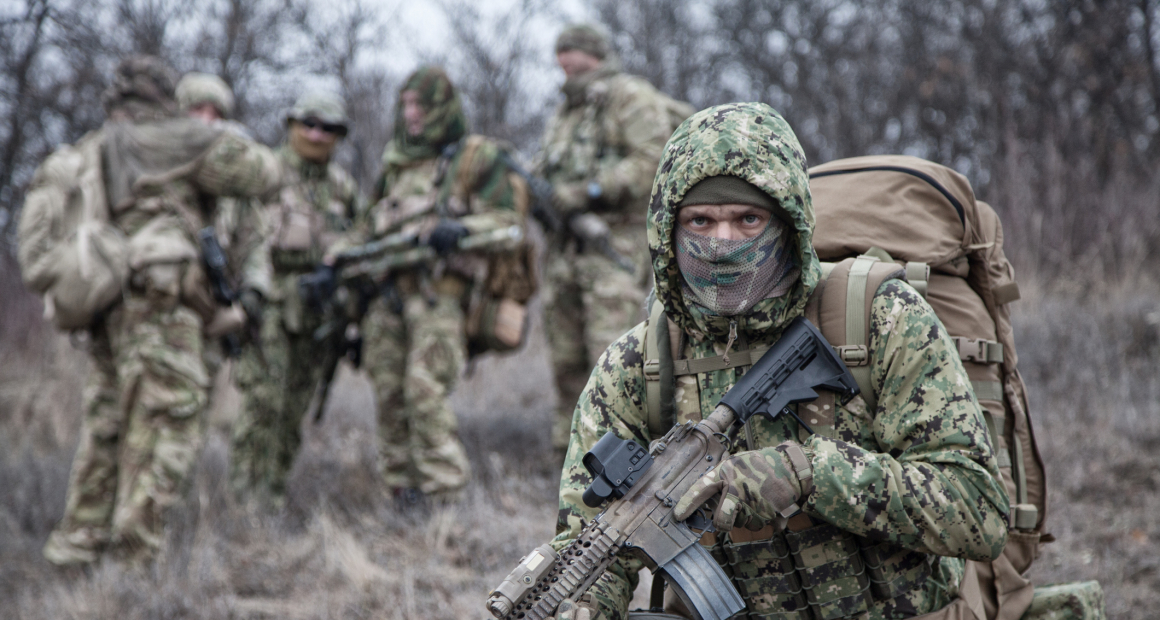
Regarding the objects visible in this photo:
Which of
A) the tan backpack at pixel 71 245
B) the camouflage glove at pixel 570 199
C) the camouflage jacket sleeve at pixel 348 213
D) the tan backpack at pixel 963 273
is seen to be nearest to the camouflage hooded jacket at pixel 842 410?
the tan backpack at pixel 963 273

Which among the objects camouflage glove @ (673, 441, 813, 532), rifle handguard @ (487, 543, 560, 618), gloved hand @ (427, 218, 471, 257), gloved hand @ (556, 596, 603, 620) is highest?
gloved hand @ (427, 218, 471, 257)

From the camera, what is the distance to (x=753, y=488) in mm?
1816

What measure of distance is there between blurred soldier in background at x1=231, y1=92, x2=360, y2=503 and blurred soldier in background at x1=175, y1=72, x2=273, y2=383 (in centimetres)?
14

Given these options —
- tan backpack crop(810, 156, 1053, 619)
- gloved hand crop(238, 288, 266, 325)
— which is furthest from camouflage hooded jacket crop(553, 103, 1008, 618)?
gloved hand crop(238, 288, 266, 325)

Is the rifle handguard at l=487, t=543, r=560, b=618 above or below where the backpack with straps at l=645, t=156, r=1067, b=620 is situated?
below

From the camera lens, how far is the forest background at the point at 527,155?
4281 mm

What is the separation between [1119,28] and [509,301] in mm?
6466

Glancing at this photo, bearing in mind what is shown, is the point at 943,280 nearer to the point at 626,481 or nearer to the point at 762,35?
the point at 626,481

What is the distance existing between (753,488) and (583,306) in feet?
12.9

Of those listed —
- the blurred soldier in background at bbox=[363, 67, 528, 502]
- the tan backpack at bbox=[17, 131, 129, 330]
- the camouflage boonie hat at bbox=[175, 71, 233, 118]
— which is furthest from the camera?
the camouflage boonie hat at bbox=[175, 71, 233, 118]

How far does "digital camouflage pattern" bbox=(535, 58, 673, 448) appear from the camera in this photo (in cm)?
544

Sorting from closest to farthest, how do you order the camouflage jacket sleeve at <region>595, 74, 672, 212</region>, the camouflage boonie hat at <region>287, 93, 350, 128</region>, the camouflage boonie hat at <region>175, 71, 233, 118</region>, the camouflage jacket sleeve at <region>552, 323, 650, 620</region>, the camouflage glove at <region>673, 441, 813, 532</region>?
1. the camouflage glove at <region>673, 441, 813, 532</region>
2. the camouflage jacket sleeve at <region>552, 323, 650, 620</region>
3. the camouflage jacket sleeve at <region>595, 74, 672, 212</region>
4. the camouflage boonie hat at <region>175, 71, 233, 118</region>
5. the camouflage boonie hat at <region>287, 93, 350, 128</region>

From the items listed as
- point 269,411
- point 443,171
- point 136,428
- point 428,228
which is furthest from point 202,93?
point 136,428

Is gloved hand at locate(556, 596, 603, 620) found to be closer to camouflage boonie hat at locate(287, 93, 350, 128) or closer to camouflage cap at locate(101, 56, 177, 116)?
camouflage cap at locate(101, 56, 177, 116)
